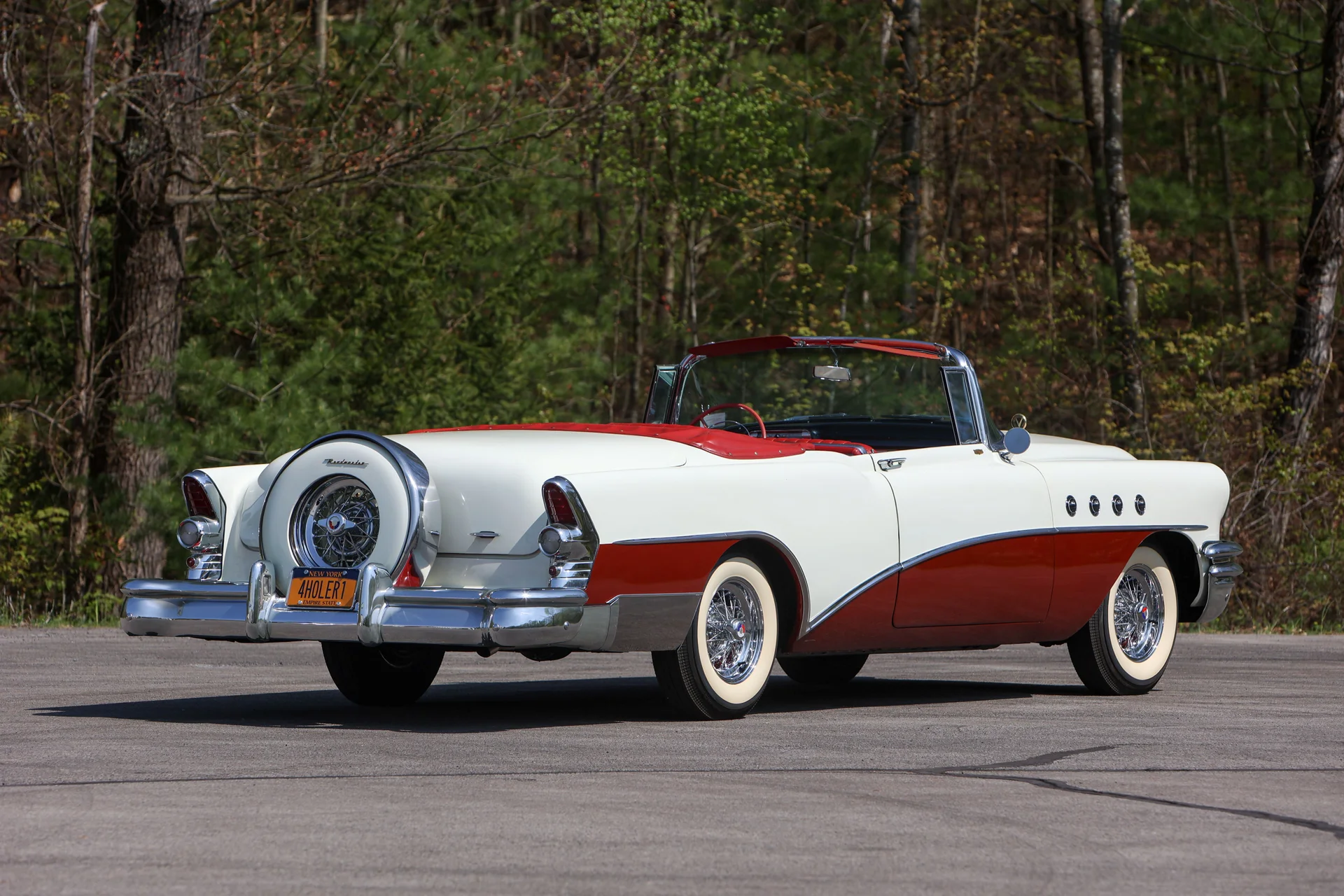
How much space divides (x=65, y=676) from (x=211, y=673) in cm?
84

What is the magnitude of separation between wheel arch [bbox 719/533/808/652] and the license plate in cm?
160

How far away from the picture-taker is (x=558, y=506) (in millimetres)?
7230

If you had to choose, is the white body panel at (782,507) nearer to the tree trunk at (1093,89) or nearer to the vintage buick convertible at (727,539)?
the vintage buick convertible at (727,539)

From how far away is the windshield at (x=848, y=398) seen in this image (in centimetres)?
936

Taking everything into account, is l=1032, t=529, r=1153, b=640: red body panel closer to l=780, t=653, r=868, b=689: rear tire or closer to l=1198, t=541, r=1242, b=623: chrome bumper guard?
l=1198, t=541, r=1242, b=623: chrome bumper guard

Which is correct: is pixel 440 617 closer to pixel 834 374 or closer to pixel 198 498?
pixel 198 498

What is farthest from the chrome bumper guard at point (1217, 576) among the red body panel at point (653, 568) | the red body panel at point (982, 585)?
the red body panel at point (653, 568)

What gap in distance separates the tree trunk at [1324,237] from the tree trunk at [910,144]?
7967mm

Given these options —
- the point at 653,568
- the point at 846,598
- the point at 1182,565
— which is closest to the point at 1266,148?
the point at 1182,565

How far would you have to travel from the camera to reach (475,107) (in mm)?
21047

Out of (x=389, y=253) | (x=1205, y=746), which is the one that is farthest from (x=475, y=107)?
(x=1205, y=746)

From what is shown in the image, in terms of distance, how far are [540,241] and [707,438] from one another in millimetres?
15792

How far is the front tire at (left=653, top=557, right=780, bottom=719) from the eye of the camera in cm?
777

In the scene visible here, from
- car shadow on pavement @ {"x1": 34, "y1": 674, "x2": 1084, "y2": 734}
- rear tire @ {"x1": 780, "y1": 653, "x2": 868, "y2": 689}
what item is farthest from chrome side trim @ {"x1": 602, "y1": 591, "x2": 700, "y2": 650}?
rear tire @ {"x1": 780, "y1": 653, "x2": 868, "y2": 689}
